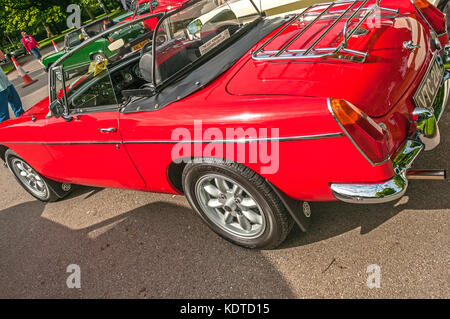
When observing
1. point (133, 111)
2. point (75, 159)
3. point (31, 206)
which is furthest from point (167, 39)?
point (31, 206)

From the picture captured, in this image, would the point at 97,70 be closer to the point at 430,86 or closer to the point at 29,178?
the point at 29,178

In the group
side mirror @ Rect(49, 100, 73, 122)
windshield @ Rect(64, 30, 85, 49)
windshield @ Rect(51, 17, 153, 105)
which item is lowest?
side mirror @ Rect(49, 100, 73, 122)

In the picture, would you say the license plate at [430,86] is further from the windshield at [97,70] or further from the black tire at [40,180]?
the black tire at [40,180]

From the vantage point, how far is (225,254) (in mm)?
2549

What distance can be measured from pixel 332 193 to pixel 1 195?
4499mm

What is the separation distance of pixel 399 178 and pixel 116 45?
2.51 metres

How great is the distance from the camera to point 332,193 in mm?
1938

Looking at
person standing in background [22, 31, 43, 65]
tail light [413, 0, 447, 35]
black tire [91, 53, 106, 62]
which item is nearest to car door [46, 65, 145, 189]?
black tire [91, 53, 106, 62]

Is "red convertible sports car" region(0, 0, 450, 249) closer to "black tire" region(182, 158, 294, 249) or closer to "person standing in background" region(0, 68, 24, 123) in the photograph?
"black tire" region(182, 158, 294, 249)

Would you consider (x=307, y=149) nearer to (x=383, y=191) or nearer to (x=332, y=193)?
(x=332, y=193)

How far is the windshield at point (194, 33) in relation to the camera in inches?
101

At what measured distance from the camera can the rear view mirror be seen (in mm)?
2973

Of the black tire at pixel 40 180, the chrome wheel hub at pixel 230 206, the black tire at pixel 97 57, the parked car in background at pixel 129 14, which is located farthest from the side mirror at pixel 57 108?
the parked car in background at pixel 129 14

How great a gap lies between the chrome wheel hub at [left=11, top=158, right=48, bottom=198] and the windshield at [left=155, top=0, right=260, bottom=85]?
228cm
